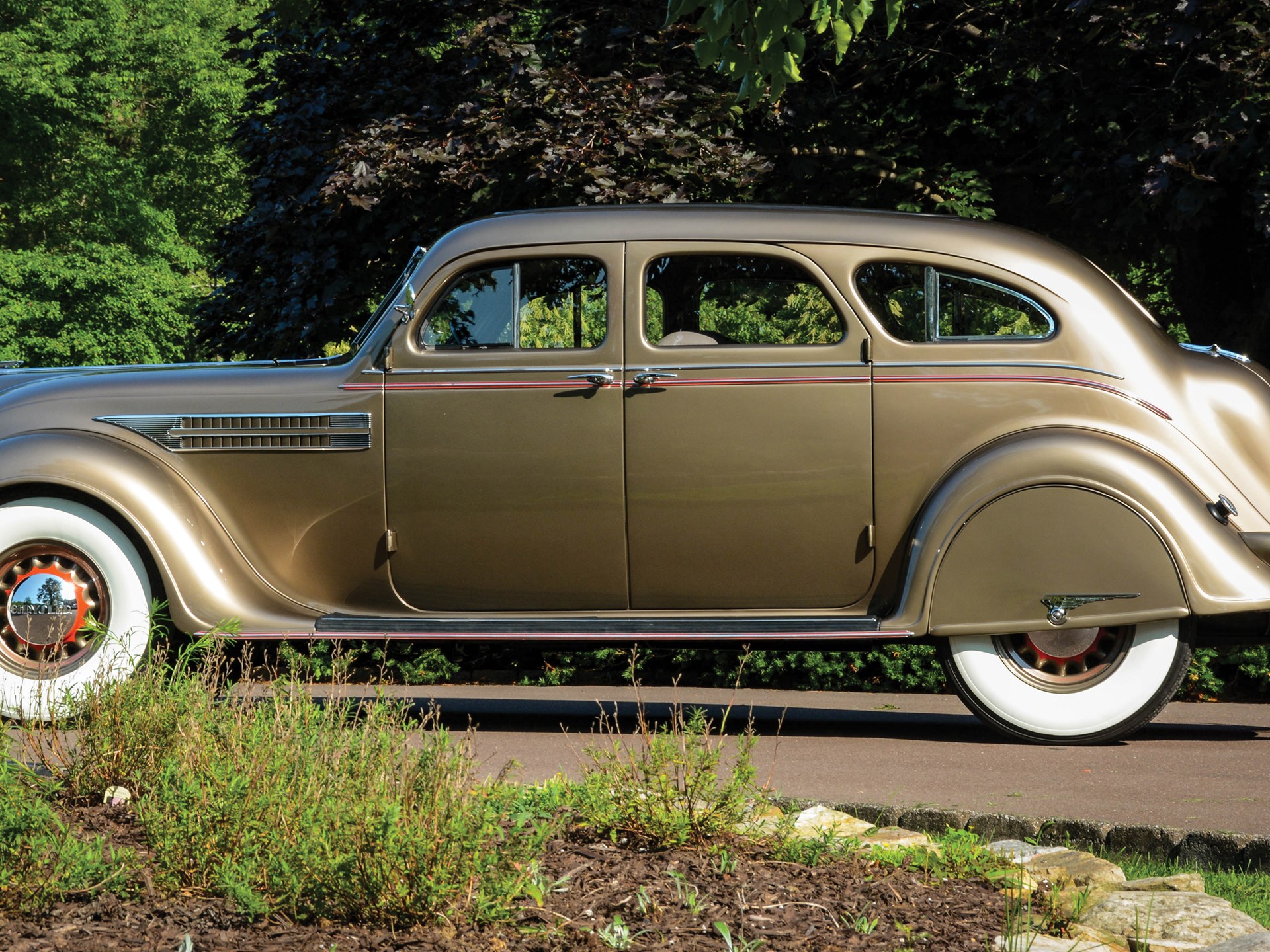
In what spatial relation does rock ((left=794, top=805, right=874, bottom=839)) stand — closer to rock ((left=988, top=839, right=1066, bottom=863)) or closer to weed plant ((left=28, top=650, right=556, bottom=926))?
rock ((left=988, top=839, right=1066, bottom=863))

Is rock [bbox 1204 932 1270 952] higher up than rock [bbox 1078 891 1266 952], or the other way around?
rock [bbox 1204 932 1270 952]

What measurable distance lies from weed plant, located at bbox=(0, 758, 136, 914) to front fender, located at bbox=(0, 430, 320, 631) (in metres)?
2.53

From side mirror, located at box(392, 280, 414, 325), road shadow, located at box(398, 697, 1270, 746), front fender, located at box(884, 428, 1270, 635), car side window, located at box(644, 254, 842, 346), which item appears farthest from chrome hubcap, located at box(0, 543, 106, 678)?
front fender, located at box(884, 428, 1270, 635)

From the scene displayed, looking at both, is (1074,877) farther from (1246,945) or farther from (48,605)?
(48,605)

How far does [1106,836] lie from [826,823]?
1015 millimetres

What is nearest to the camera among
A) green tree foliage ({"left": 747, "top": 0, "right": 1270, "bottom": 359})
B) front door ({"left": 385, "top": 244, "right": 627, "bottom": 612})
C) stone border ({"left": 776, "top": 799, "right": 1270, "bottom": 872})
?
stone border ({"left": 776, "top": 799, "right": 1270, "bottom": 872})

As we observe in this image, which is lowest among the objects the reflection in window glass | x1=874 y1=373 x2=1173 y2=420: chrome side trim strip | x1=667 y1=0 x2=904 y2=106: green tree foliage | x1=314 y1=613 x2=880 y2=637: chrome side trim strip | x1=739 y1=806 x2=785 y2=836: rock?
x1=739 y1=806 x2=785 y2=836: rock

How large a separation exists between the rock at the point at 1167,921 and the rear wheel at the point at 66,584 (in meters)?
4.14

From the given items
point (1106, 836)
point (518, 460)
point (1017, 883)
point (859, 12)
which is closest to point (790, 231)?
point (859, 12)

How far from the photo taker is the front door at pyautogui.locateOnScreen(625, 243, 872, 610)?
19.1 ft

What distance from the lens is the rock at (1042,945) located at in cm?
288

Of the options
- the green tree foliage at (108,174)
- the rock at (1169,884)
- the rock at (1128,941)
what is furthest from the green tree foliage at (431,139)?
the green tree foliage at (108,174)

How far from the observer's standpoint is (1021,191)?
11758 mm

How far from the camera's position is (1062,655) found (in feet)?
19.2
